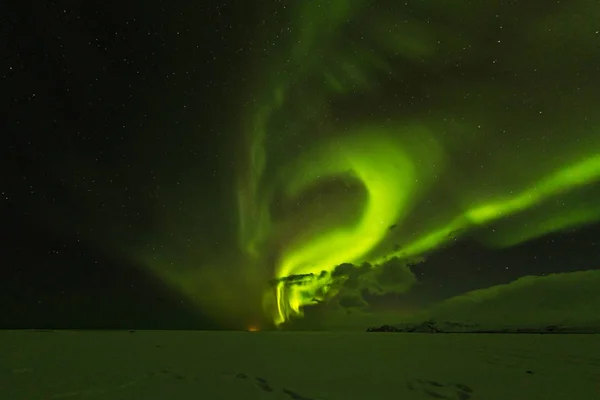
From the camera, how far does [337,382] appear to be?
196 inches

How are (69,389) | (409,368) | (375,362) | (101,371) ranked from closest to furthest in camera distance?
(69,389)
(101,371)
(409,368)
(375,362)

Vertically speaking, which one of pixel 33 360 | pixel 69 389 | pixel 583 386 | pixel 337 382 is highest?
pixel 33 360

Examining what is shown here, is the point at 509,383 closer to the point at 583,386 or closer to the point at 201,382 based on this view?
the point at 583,386

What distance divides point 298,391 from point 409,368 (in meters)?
2.98

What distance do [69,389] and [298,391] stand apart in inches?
107

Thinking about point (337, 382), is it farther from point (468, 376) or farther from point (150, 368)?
point (150, 368)

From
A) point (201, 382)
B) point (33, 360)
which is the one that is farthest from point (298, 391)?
point (33, 360)

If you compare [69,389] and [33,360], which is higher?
[33,360]

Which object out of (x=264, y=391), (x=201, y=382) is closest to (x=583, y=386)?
(x=264, y=391)

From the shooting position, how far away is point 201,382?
15.5 ft

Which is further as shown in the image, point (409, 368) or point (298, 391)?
point (409, 368)

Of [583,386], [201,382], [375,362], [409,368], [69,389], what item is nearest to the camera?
[69,389]

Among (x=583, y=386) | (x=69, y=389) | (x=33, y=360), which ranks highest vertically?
(x=33, y=360)

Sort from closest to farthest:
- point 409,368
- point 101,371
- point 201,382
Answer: point 201,382 < point 101,371 < point 409,368
